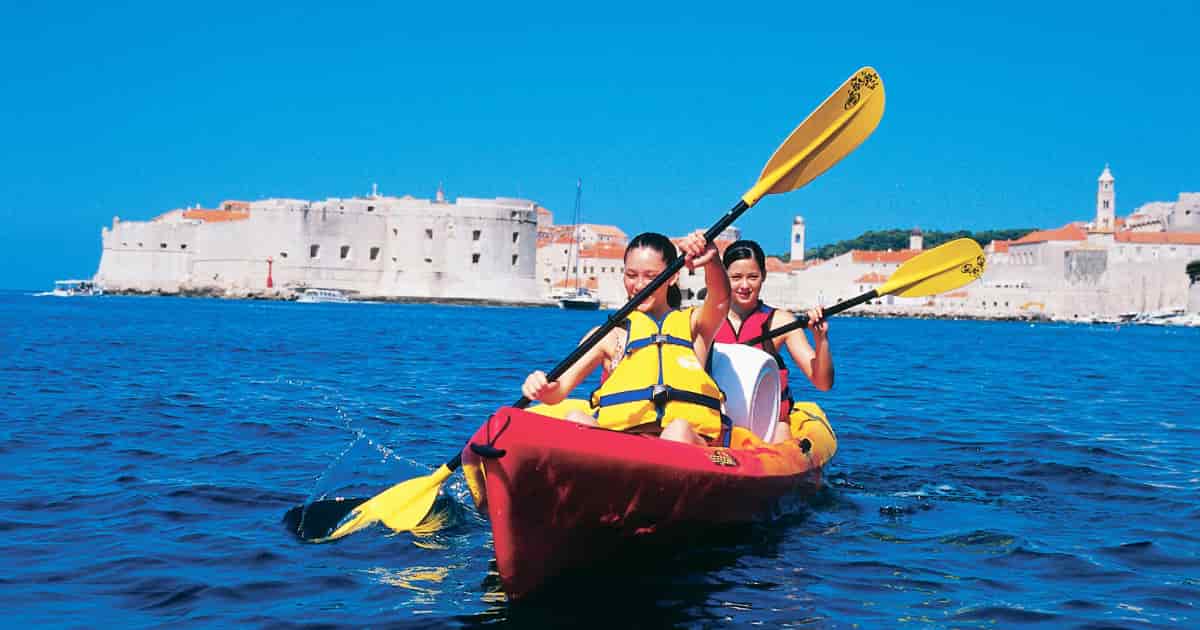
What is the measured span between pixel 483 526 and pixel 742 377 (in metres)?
1.42

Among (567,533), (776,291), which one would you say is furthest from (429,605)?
(776,291)

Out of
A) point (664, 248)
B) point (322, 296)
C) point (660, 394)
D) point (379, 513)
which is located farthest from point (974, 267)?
point (322, 296)

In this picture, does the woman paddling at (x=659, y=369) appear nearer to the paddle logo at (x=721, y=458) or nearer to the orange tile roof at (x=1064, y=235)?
the paddle logo at (x=721, y=458)

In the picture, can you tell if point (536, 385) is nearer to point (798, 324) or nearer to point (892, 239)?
point (798, 324)

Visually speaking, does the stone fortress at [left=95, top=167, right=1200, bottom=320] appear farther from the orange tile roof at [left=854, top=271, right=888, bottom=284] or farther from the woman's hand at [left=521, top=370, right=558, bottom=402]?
the woman's hand at [left=521, top=370, right=558, bottom=402]

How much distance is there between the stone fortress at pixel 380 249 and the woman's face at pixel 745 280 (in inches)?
2349

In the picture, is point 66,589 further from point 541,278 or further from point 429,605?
point 541,278

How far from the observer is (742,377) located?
5.50 m

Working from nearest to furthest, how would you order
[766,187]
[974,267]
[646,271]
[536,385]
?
[536,385] < [646,271] < [766,187] < [974,267]

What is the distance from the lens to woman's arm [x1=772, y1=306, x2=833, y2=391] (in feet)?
18.7

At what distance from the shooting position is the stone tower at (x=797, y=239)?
103 m

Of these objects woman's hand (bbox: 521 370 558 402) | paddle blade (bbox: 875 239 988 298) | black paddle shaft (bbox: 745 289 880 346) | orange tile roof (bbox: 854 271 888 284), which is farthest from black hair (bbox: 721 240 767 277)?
orange tile roof (bbox: 854 271 888 284)

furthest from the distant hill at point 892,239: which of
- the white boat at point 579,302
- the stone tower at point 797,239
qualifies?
the white boat at point 579,302

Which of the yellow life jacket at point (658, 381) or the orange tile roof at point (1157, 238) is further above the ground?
the orange tile roof at point (1157, 238)
